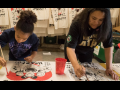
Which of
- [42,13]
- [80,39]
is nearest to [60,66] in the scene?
[80,39]

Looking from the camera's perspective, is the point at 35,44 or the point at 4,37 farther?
the point at 35,44

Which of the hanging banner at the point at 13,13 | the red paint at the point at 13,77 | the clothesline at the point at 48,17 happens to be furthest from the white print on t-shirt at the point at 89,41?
the hanging banner at the point at 13,13

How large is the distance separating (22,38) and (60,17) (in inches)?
54.2

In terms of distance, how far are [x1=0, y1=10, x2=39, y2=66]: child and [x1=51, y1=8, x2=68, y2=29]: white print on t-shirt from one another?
1178 mm

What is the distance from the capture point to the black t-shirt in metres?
0.81

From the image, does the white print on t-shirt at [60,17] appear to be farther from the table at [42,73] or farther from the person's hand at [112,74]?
the person's hand at [112,74]

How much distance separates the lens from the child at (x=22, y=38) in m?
0.84

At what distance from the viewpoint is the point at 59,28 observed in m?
2.30

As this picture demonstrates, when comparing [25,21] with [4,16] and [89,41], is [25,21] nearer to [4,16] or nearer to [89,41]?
[89,41]

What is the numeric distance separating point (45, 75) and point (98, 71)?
0.42m

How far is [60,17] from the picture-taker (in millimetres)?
2109

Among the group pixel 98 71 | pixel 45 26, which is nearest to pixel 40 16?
pixel 45 26

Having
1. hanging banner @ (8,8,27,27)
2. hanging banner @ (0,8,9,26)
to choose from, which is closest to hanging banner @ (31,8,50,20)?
hanging banner @ (8,8,27,27)

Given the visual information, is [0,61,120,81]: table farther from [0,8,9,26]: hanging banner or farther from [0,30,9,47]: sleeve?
[0,8,9,26]: hanging banner
